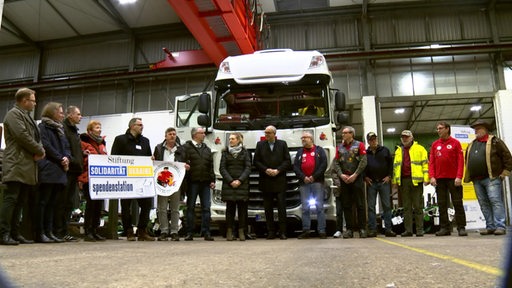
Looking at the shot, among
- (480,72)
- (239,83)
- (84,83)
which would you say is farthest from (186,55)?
(480,72)

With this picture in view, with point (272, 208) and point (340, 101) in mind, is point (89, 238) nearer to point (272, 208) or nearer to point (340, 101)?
point (272, 208)

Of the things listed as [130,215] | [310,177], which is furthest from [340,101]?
[130,215]

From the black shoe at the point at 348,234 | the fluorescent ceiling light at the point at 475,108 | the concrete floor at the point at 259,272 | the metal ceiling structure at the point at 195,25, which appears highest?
the metal ceiling structure at the point at 195,25

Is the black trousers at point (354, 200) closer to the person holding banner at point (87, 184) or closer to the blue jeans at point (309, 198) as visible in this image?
the blue jeans at point (309, 198)

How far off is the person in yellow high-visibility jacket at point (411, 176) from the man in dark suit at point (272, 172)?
2.05 m

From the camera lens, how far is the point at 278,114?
20.5 feet

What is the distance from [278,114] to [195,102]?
2.29 metres

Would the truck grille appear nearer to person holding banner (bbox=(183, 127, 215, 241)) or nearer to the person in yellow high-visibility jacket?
person holding banner (bbox=(183, 127, 215, 241))

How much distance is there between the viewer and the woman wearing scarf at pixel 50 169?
15.3 ft

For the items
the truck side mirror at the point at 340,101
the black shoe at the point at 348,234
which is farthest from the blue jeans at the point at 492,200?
the truck side mirror at the point at 340,101

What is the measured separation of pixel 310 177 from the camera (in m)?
5.82

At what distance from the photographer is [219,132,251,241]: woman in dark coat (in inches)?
227

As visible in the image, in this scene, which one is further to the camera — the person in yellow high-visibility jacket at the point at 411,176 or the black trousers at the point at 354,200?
the person in yellow high-visibility jacket at the point at 411,176

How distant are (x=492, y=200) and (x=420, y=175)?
1090mm
